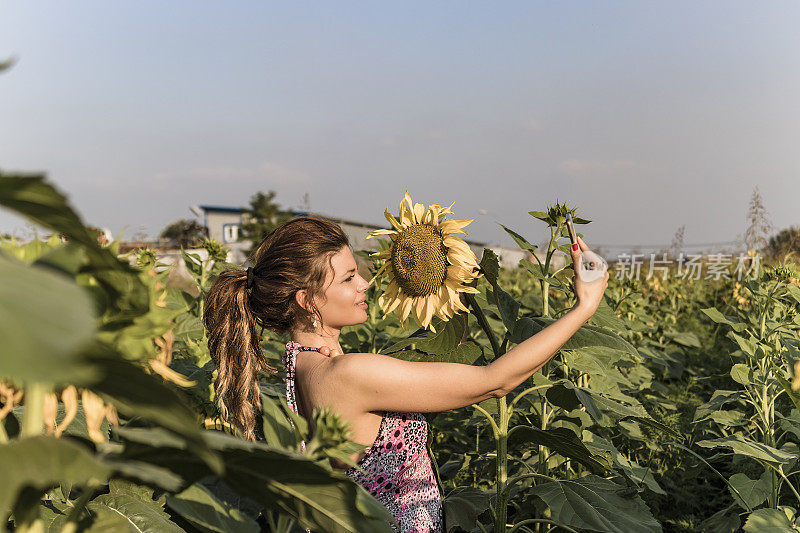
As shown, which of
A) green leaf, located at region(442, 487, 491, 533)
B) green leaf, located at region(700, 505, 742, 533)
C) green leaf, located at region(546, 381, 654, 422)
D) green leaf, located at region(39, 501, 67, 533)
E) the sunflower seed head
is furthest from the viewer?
green leaf, located at region(700, 505, 742, 533)

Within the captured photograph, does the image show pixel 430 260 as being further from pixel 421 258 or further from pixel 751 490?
pixel 751 490

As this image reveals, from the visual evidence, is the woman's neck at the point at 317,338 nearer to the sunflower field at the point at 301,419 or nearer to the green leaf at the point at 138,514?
the sunflower field at the point at 301,419

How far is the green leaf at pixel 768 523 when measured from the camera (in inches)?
78.1

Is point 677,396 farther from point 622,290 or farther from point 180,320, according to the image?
point 180,320

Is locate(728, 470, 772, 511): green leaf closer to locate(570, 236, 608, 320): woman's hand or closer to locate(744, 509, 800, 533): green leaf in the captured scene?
locate(744, 509, 800, 533): green leaf

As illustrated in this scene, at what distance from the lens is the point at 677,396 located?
4.99m

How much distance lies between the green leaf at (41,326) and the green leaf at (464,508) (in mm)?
1914

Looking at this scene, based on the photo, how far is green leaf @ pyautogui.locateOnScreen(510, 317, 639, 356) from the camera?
1669 mm

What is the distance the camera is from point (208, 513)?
70 centimetres

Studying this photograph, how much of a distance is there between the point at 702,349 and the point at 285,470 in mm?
6442

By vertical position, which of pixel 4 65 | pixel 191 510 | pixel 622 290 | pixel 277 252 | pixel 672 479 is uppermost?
pixel 4 65

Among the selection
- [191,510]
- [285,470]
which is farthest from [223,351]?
[285,470]

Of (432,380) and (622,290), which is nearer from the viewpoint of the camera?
(432,380)

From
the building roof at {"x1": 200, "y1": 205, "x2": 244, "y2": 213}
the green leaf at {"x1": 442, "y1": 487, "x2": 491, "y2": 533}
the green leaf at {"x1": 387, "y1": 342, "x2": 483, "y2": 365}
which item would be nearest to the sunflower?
the green leaf at {"x1": 387, "y1": 342, "x2": 483, "y2": 365}
